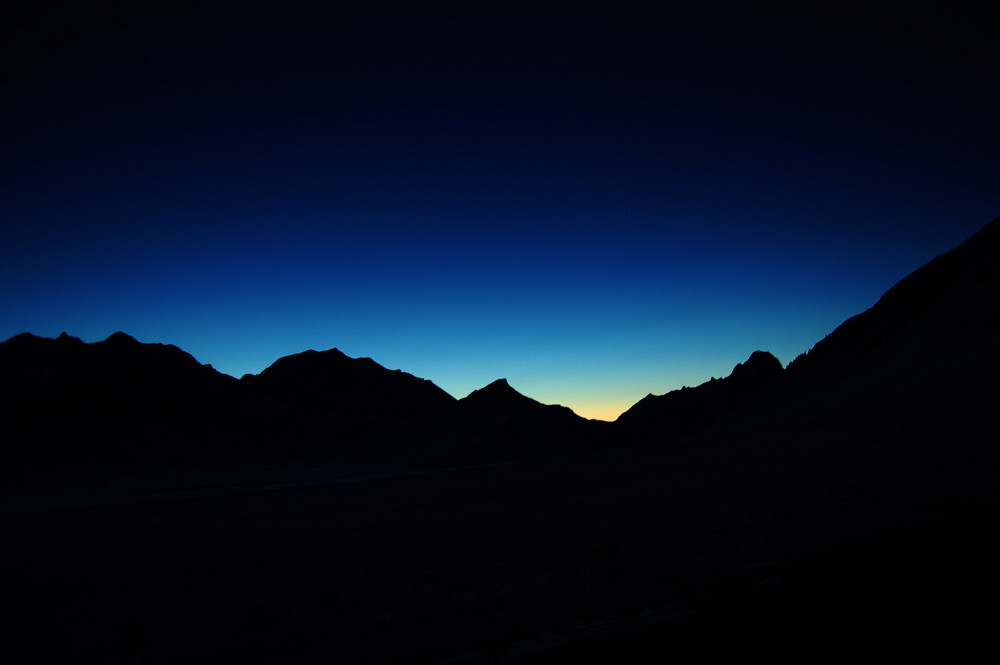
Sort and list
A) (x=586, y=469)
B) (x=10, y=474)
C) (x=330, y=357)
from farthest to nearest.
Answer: (x=330, y=357)
(x=10, y=474)
(x=586, y=469)

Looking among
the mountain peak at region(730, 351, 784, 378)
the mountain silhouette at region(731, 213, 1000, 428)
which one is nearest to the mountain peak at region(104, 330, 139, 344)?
the mountain silhouette at region(731, 213, 1000, 428)

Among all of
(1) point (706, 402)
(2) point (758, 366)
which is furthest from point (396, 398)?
(2) point (758, 366)

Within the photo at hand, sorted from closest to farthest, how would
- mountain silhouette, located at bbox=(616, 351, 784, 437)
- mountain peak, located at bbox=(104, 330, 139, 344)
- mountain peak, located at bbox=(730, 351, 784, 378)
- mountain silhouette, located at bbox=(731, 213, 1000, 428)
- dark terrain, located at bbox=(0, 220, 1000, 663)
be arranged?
dark terrain, located at bbox=(0, 220, 1000, 663)
mountain silhouette, located at bbox=(731, 213, 1000, 428)
mountain peak, located at bbox=(104, 330, 139, 344)
mountain silhouette, located at bbox=(616, 351, 784, 437)
mountain peak, located at bbox=(730, 351, 784, 378)

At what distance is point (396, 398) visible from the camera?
387ft

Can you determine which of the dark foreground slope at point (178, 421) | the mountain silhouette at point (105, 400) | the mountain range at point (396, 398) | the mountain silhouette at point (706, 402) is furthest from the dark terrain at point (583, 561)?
the mountain silhouette at point (706, 402)

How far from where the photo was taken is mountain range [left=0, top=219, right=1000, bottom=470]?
136 ft

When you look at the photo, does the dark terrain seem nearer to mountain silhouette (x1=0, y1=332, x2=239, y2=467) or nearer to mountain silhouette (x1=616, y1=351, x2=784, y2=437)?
mountain silhouette (x1=0, y1=332, x2=239, y2=467)

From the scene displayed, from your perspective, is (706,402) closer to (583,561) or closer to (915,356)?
(915,356)

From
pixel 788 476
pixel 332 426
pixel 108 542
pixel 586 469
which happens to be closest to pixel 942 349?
pixel 586 469

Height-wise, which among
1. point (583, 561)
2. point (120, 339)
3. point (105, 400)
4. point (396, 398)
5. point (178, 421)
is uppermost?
point (120, 339)

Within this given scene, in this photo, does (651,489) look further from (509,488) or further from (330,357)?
(330,357)

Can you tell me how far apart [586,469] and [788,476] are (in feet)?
36.7

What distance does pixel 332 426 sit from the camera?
319 ft

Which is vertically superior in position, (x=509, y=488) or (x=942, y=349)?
(x=942, y=349)
